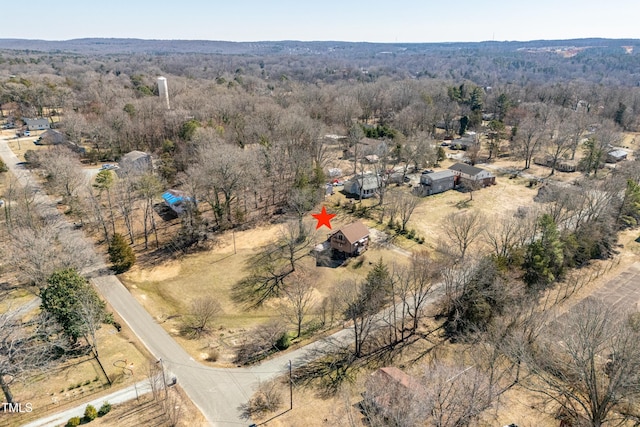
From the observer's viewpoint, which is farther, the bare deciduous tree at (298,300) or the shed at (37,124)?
the shed at (37,124)

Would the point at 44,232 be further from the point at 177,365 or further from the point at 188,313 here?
the point at 177,365

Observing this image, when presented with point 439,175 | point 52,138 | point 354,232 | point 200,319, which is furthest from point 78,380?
point 52,138

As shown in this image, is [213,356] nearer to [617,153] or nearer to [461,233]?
[461,233]

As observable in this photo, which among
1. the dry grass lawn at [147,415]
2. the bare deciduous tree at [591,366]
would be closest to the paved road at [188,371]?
the dry grass lawn at [147,415]

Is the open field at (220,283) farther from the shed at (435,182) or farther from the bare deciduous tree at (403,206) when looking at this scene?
the shed at (435,182)

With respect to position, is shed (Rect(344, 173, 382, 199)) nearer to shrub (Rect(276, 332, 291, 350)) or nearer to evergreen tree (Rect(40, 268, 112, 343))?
shrub (Rect(276, 332, 291, 350))

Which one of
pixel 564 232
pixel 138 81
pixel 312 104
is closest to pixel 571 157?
pixel 564 232
